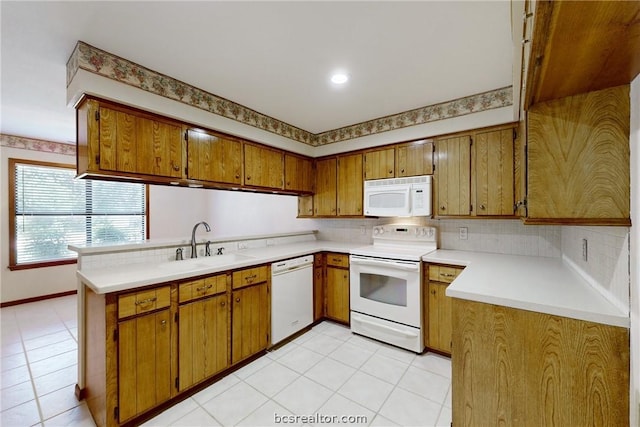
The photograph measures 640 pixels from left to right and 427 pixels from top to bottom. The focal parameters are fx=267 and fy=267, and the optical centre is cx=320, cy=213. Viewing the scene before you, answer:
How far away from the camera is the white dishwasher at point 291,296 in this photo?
2.73m

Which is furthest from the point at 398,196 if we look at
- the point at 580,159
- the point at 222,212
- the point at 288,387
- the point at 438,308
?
the point at 222,212

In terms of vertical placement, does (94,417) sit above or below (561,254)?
below

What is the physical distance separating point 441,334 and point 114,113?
336 centimetres

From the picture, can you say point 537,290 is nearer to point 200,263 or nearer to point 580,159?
point 580,159

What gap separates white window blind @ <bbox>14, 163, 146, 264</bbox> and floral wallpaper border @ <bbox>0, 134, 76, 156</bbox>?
0.27 meters

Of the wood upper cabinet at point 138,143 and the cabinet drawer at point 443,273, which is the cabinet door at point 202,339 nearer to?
the wood upper cabinet at point 138,143

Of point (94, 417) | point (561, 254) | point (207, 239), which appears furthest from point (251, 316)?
point (561, 254)

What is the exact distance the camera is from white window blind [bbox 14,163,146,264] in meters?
4.09

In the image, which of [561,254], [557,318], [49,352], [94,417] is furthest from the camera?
[49,352]

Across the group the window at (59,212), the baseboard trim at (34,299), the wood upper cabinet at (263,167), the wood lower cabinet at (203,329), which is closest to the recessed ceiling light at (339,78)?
the wood upper cabinet at (263,167)

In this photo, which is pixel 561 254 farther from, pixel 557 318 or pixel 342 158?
pixel 342 158

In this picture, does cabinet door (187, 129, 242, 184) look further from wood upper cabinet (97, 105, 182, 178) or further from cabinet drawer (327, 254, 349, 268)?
cabinet drawer (327, 254, 349, 268)

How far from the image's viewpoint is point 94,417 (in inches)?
71.7

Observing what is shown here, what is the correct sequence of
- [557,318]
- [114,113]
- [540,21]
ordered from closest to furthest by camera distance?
[540,21] < [557,318] < [114,113]
